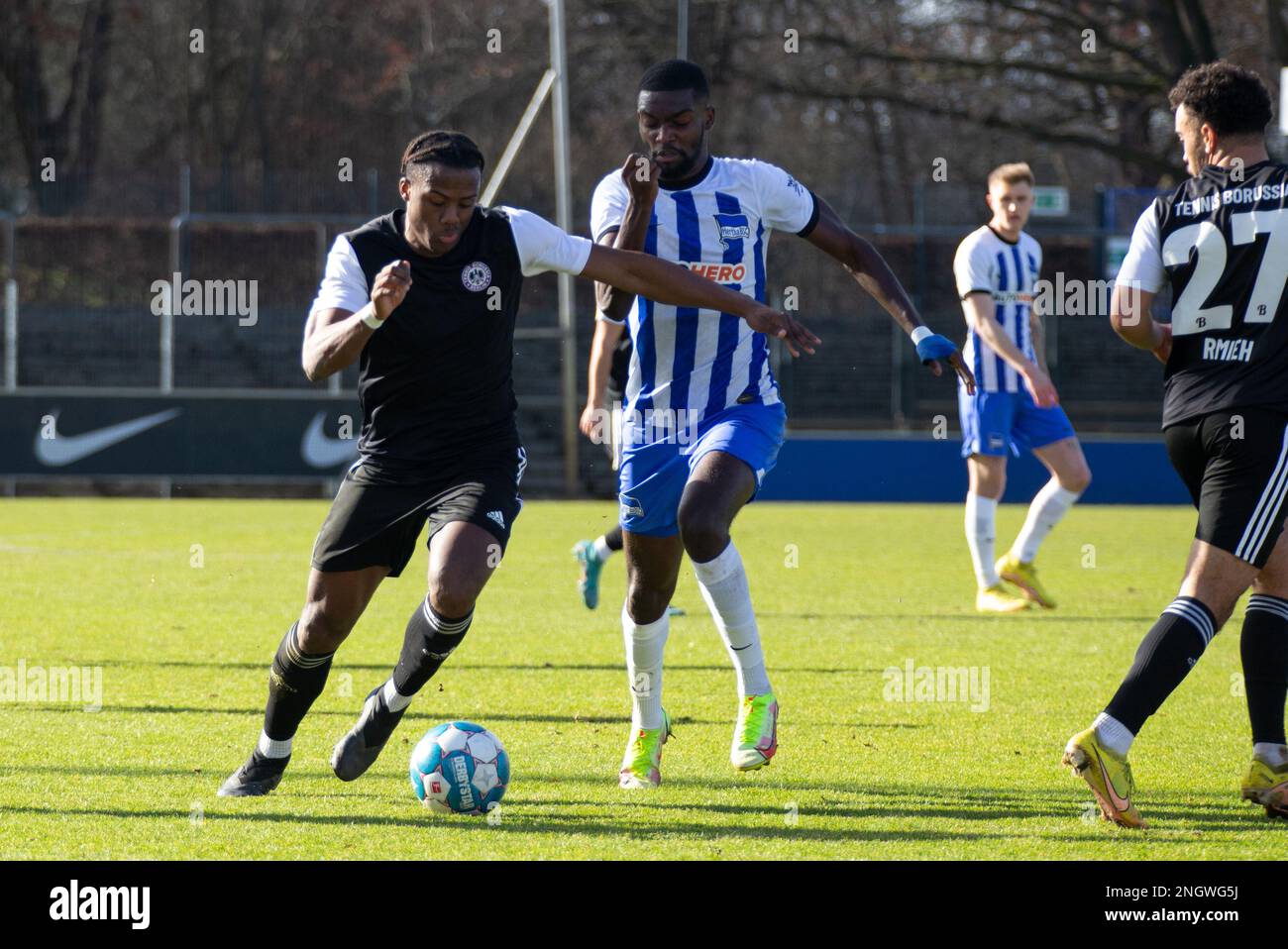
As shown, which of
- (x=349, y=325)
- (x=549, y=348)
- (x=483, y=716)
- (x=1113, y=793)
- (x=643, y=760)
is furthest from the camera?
(x=549, y=348)

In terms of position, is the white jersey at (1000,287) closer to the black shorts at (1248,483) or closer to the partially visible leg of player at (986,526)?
the partially visible leg of player at (986,526)

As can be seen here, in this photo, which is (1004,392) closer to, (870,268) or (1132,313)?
(870,268)

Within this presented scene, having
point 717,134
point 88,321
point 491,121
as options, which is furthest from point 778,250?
point 88,321

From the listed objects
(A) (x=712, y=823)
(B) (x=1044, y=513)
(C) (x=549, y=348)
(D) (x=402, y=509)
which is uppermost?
(C) (x=549, y=348)

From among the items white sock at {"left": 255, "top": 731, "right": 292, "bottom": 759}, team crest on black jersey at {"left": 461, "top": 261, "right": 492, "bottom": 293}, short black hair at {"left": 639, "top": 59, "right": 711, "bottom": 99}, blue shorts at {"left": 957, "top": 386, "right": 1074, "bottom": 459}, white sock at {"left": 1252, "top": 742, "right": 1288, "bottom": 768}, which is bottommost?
white sock at {"left": 1252, "top": 742, "right": 1288, "bottom": 768}

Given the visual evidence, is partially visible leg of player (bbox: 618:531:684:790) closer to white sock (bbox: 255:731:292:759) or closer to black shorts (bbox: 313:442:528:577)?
black shorts (bbox: 313:442:528:577)

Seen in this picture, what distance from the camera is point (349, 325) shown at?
461cm

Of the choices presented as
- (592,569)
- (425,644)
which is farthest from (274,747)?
(592,569)

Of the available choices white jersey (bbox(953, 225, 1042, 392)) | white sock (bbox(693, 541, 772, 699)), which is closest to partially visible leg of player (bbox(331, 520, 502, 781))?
white sock (bbox(693, 541, 772, 699))

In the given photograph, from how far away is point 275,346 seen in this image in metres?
23.7

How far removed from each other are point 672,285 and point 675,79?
0.90m

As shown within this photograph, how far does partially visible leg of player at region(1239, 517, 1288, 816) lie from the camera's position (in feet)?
16.9

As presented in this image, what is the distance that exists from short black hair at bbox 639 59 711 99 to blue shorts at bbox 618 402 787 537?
3.60 feet

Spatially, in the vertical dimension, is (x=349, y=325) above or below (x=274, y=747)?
above
